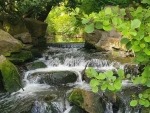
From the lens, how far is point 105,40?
12.3 meters

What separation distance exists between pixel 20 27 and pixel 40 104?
784 centimetres

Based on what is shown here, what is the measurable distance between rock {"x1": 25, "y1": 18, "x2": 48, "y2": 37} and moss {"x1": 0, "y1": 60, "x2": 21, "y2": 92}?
773 centimetres

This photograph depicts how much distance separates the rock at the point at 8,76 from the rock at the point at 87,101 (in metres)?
2.43

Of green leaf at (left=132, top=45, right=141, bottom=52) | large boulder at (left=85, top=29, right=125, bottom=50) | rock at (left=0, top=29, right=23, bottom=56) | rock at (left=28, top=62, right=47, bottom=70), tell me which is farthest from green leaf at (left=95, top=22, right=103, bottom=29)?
large boulder at (left=85, top=29, right=125, bottom=50)

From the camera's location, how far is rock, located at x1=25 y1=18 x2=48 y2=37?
14.9m

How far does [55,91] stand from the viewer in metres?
7.05

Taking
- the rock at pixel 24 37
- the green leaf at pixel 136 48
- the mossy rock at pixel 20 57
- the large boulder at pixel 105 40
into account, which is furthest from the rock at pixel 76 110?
the rock at pixel 24 37

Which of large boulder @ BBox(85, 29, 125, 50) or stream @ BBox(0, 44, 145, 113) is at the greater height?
large boulder @ BBox(85, 29, 125, 50)

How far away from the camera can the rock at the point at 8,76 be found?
7.29 metres

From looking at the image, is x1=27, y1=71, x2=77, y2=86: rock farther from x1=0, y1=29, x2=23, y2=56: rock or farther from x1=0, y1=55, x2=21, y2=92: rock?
x1=0, y1=29, x2=23, y2=56: rock

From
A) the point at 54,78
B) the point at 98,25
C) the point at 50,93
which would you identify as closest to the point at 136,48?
the point at 98,25

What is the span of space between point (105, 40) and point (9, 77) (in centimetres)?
633

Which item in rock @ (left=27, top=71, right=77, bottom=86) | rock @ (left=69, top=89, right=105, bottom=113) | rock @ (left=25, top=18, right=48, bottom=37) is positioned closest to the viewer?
rock @ (left=69, top=89, right=105, bottom=113)

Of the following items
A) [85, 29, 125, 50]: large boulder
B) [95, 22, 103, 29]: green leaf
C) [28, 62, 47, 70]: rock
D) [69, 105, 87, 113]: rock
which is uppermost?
[95, 22, 103, 29]: green leaf
